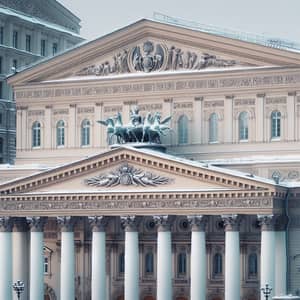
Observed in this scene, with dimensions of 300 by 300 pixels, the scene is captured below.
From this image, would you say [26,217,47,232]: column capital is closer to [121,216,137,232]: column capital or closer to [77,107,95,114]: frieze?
[121,216,137,232]: column capital

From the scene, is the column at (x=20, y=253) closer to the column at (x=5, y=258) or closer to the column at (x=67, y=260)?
the column at (x=5, y=258)

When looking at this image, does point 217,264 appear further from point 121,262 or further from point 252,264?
point 121,262

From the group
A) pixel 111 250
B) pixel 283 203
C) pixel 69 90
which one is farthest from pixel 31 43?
pixel 283 203

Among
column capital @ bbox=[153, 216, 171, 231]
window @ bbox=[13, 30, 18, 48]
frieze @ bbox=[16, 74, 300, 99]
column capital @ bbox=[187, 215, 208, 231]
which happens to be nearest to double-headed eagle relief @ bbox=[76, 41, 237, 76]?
frieze @ bbox=[16, 74, 300, 99]

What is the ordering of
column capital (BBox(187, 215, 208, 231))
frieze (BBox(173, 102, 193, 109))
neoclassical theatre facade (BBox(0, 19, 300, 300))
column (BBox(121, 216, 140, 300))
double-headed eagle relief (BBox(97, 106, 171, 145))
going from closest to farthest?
neoclassical theatre facade (BBox(0, 19, 300, 300)) → column capital (BBox(187, 215, 208, 231)) → column (BBox(121, 216, 140, 300)) → double-headed eagle relief (BBox(97, 106, 171, 145)) → frieze (BBox(173, 102, 193, 109))

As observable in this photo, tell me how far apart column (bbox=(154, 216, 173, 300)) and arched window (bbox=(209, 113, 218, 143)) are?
713 centimetres

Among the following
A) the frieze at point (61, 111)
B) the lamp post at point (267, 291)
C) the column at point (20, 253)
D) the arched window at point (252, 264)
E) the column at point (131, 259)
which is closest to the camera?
the lamp post at point (267, 291)

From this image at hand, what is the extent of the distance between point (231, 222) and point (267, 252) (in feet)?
8.31

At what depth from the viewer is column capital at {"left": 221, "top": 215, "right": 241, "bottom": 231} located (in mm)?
77312

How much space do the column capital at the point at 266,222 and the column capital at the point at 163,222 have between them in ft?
17.7

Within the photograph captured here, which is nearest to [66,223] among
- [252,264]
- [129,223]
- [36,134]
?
[129,223]

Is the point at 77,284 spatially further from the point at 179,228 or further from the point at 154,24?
the point at 154,24

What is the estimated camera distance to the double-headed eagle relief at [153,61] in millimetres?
83688

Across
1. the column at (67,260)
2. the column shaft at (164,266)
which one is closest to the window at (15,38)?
the column at (67,260)
